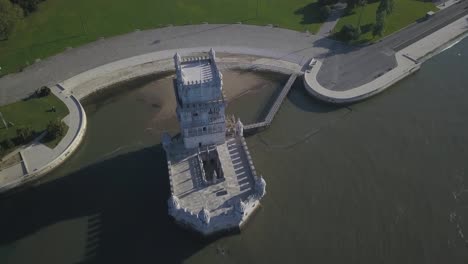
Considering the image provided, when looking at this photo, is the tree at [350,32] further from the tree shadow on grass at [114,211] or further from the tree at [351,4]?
the tree shadow on grass at [114,211]

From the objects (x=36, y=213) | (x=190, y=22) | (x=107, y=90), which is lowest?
(x=36, y=213)

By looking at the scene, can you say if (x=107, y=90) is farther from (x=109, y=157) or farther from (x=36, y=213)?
(x=36, y=213)

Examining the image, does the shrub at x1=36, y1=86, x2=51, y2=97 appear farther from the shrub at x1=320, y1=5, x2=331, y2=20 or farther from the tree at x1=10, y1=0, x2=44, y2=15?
the shrub at x1=320, y1=5, x2=331, y2=20

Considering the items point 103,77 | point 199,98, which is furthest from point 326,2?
point 199,98

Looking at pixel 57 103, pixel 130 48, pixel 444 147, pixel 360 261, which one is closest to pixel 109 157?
pixel 57 103

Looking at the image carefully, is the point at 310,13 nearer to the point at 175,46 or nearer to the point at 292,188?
the point at 175,46

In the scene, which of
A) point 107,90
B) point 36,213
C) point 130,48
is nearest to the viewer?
point 36,213

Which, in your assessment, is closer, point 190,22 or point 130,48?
point 130,48

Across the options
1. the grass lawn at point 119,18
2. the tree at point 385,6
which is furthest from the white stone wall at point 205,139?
the tree at point 385,6
